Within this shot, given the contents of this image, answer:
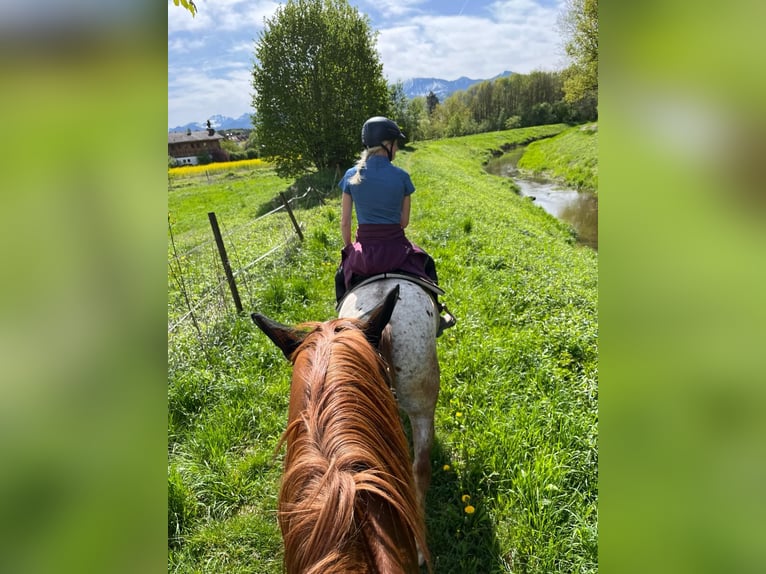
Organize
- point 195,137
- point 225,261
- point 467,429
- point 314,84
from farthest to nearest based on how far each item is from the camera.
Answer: point 195,137 → point 314,84 → point 225,261 → point 467,429

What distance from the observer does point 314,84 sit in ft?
78.0

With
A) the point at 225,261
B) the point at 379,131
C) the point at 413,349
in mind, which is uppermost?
the point at 379,131

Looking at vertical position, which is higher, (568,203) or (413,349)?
(413,349)

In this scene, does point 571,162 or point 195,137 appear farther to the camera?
point 195,137

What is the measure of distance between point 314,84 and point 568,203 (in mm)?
15959

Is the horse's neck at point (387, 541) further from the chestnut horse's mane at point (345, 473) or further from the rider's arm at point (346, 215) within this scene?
the rider's arm at point (346, 215)

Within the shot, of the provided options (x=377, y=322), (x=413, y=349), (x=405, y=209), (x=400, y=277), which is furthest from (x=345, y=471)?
(x=405, y=209)

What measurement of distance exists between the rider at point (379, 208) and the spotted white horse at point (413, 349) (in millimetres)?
185

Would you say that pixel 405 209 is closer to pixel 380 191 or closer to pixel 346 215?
pixel 380 191

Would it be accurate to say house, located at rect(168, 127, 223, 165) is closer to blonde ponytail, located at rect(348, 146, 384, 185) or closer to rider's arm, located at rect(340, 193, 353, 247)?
rider's arm, located at rect(340, 193, 353, 247)

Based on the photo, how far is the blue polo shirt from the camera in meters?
3.23
